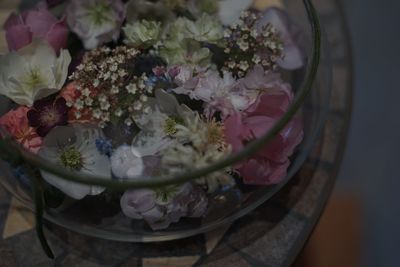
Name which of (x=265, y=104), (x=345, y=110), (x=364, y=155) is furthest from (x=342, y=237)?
(x=265, y=104)

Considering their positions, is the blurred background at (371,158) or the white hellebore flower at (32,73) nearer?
the white hellebore flower at (32,73)

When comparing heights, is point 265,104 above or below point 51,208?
above

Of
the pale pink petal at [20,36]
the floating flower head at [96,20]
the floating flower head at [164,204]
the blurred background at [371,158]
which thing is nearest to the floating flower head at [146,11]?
the floating flower head at [96,20]

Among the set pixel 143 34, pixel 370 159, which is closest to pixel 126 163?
pixel 143 34

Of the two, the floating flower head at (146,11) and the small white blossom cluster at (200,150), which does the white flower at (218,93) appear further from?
the floating flower head at (146,11)

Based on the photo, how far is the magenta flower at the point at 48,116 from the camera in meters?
0.56

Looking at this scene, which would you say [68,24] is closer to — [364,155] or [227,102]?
[227,102]

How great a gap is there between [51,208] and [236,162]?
0.72 feet

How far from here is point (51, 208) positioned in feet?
1.90

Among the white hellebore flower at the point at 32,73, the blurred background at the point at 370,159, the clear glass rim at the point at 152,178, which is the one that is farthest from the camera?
the blurred background at the point at 370,159

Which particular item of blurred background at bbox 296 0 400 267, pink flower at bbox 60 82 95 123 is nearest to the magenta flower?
A: pink flower at bbox 60 82 95 123

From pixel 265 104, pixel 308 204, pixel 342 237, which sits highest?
pixel 265 104

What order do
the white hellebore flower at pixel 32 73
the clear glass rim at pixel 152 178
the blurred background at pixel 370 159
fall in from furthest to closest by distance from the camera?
the blurred background at pixel 370 159, the white hellebore flower at pixel 32 73, the clear glass rim at pixel 152 178

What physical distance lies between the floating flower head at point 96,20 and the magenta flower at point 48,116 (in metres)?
0.11
